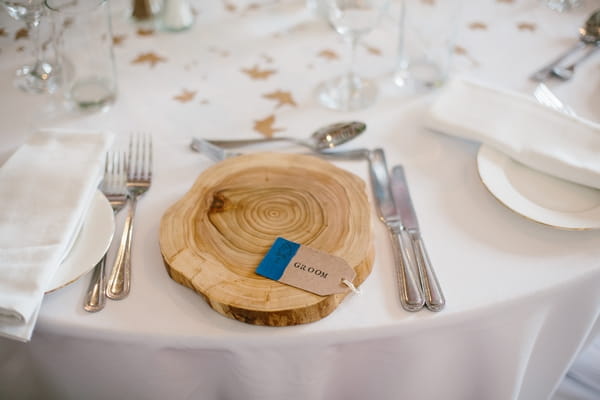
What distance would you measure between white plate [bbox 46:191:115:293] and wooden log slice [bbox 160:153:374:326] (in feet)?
0.28

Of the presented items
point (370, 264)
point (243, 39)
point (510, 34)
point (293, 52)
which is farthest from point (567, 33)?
point (370, 264)

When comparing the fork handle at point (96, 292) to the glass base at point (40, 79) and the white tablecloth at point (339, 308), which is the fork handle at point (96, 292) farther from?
the glass base at point (40, 79)

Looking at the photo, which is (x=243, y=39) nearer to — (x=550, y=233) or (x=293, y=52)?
(x=293, y=52)

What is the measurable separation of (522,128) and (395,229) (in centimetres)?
33

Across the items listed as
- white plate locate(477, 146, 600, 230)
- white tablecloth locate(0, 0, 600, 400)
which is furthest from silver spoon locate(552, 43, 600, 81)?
white plate locate(477, 146, 600, 230)

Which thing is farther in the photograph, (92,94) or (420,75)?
(420,75)

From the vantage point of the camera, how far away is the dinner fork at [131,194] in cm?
77

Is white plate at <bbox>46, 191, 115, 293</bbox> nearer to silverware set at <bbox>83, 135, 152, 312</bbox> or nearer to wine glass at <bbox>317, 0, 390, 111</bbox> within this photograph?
silverware set at <bbox>83, 135, 152, 312</bbox>

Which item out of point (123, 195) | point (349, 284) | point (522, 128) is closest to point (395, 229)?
point (349, 284)

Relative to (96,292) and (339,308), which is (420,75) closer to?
(339,308)

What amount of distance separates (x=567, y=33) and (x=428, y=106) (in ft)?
1.54

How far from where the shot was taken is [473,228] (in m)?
0.88

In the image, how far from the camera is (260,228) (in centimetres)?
82

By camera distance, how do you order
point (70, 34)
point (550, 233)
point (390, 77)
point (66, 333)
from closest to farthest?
point (66, 333)
point (550, 233)
point (70, 34)
point (390, 77)
